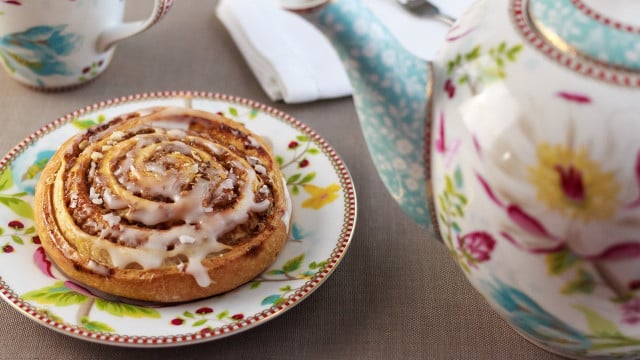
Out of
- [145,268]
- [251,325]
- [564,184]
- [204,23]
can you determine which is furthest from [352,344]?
[204,23]

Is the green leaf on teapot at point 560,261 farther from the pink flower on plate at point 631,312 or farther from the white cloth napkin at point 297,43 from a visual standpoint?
the white cloth napkin at point 297,43

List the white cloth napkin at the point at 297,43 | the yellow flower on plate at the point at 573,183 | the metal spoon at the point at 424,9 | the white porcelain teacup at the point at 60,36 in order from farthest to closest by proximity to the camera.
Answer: the metal spoon at the point at 424,9 → the white cloth napkin at the point at 297,43 → the white porcelain teacup at the point at 60,36 → the yellow flower on plate at the point at 573,183

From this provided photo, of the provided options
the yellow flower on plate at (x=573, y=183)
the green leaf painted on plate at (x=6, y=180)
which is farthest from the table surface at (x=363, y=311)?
the yellow flower on plate at (x=573, y=183)

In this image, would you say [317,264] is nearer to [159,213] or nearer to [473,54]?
[159,213]

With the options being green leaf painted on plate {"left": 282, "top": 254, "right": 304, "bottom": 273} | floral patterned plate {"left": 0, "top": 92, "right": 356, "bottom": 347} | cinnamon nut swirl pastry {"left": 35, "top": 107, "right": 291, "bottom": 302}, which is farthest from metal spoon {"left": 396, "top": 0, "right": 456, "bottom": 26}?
green leaf painted on plate {"left": 282, "top": 254, "right": 304, "bottom": 273}

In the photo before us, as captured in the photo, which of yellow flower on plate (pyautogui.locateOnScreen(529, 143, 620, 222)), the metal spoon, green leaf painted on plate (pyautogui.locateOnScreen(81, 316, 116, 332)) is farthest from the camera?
the metal spoon

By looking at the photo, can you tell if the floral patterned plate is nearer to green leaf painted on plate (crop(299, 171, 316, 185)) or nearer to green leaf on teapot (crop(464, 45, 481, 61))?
green leaf painted on plate (crop(299, 171, 316, 185))
